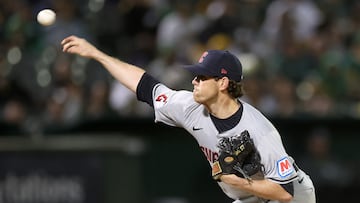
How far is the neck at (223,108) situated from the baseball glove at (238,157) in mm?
242

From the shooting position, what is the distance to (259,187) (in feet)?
21.0

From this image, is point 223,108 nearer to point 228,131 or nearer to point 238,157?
point 228,131

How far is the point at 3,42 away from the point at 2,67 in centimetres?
61

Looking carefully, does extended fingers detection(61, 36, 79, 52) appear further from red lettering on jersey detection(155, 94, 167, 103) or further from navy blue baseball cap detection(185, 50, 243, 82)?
navy blue baseball cap detection(185, 50, 243, 82)

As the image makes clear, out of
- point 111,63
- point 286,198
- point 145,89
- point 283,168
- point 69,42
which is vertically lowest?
point 286,198

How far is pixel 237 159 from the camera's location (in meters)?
6.34

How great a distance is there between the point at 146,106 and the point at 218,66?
6.02 meters

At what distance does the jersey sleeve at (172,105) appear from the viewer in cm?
691

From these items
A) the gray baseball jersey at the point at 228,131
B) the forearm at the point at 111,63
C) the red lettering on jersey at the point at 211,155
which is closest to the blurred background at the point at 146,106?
the forearm at the point at 111,63

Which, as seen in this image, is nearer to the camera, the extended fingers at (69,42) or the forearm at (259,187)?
the forearm at (259,187)

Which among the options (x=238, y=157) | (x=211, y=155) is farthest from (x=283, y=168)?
(x=211, y=155)

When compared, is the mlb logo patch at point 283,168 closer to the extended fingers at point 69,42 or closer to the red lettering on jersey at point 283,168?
the red lettering on jersey at point 283,168

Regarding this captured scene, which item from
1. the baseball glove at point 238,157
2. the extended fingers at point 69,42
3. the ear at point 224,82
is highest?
the extended fingers at point 69,42

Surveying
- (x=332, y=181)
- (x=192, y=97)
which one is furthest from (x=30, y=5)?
(x=192, y=97)
